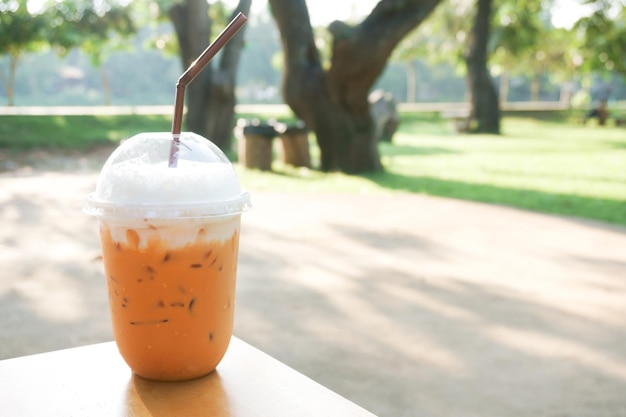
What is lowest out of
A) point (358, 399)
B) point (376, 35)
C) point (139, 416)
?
point (358, 399)

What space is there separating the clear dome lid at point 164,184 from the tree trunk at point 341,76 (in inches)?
329

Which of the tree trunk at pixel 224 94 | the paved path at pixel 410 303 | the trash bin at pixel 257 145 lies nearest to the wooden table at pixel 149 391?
the paved path at pixel 410 303

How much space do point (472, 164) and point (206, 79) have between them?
4838mm

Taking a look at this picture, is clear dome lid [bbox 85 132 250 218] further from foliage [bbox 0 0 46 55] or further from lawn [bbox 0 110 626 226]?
foliage [bbox 0 0 46 55]

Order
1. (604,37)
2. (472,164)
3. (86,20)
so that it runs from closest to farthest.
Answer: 1. (472,164)
2. (604,37)
3. (86,20)

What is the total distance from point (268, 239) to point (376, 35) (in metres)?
4.19

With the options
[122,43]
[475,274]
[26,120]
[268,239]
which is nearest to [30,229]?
[268,239]

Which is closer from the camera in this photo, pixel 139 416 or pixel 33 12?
pixel 139 416

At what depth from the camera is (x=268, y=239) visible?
622 centimetres

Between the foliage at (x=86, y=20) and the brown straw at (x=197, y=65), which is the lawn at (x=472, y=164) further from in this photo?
the brown straw at (x=197, y=65)

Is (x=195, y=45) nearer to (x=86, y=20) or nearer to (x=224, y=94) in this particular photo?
(x=224, y=94)

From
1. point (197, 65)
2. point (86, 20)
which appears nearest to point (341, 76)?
point (197, 65)

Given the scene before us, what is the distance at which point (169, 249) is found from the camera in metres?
1.28

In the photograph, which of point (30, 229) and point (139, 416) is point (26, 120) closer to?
point (30, 229)
